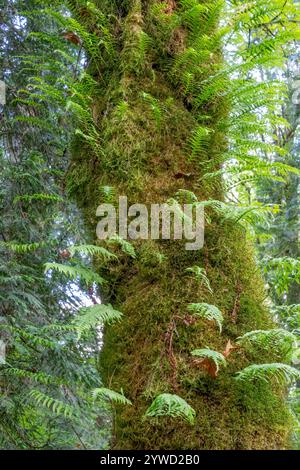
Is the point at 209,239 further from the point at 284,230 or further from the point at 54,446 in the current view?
the point at 284,230

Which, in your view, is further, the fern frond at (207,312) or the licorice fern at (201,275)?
the licorice fern at (201,275)

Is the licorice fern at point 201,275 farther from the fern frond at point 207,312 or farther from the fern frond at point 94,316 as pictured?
the fern frond at point 94,316

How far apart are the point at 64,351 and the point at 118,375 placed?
178cm

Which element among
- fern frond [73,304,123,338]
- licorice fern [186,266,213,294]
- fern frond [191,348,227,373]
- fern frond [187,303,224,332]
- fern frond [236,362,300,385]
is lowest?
fern frond [236,362,300,385]

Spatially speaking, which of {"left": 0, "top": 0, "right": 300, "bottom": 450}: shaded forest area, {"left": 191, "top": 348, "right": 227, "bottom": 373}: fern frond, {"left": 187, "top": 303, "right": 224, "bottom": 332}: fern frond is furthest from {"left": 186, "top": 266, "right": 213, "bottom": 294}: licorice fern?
{"left": 191, "top": 348, "right": 227, "bottom": 373}: fern frond

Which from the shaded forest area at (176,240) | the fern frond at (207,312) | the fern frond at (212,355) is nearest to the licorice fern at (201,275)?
the shaded forest area at (176,240)

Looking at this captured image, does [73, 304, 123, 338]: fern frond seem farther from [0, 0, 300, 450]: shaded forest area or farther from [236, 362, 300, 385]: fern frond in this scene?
[236, 362, 300, 385]: fern frond

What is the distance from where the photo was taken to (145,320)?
1730 millimetres

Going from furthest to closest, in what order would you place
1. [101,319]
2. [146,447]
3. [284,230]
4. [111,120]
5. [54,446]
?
[284,230] < [54,446] < [111,120] < [101,319] < [146,447]

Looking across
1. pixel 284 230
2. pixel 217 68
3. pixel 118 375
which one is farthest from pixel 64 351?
pixel 284 230

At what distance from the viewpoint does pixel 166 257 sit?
183 centimetres

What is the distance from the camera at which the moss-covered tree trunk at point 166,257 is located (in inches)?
59.2

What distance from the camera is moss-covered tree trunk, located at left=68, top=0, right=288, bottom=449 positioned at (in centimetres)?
150

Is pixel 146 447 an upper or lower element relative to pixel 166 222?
lower
